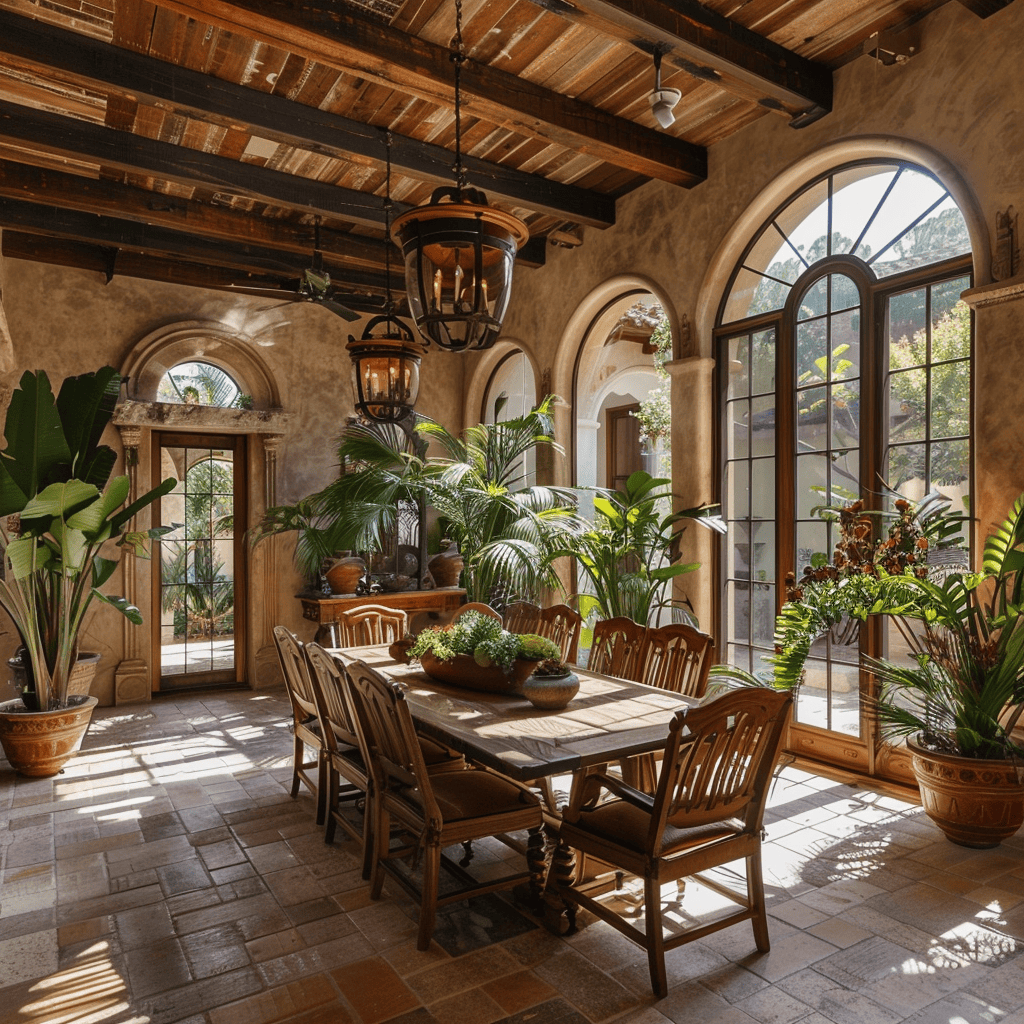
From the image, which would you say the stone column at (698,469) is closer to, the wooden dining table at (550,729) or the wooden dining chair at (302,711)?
the wooden dining table at (550,729)

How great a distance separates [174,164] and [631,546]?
12.4 feet

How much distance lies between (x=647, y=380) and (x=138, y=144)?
7.18 m

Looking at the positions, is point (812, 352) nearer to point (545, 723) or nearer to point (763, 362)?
point (763, 362)

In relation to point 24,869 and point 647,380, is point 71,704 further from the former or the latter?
point 647,380

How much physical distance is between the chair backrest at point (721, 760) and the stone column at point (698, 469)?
2726 mm

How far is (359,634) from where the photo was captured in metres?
5.00

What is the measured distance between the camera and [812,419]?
15.5 ft

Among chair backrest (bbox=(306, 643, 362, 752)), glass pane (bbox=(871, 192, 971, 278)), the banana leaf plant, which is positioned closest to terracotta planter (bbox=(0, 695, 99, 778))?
the banana leaf plant

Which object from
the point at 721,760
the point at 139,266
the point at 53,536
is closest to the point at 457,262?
the point at 721,760

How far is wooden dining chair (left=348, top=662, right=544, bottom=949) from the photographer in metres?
2.65

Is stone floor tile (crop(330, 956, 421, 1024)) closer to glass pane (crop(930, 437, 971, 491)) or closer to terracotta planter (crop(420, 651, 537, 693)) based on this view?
terracotta planter (crop(420, 651, 537, 693))

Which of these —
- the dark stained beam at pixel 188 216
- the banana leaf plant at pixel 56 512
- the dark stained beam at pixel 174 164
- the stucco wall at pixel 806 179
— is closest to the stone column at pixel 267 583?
the dark stained beam at pixel 188 216

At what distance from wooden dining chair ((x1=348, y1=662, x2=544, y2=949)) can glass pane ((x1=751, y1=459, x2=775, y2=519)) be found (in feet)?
8.85

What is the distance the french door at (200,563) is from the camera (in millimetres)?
7012
